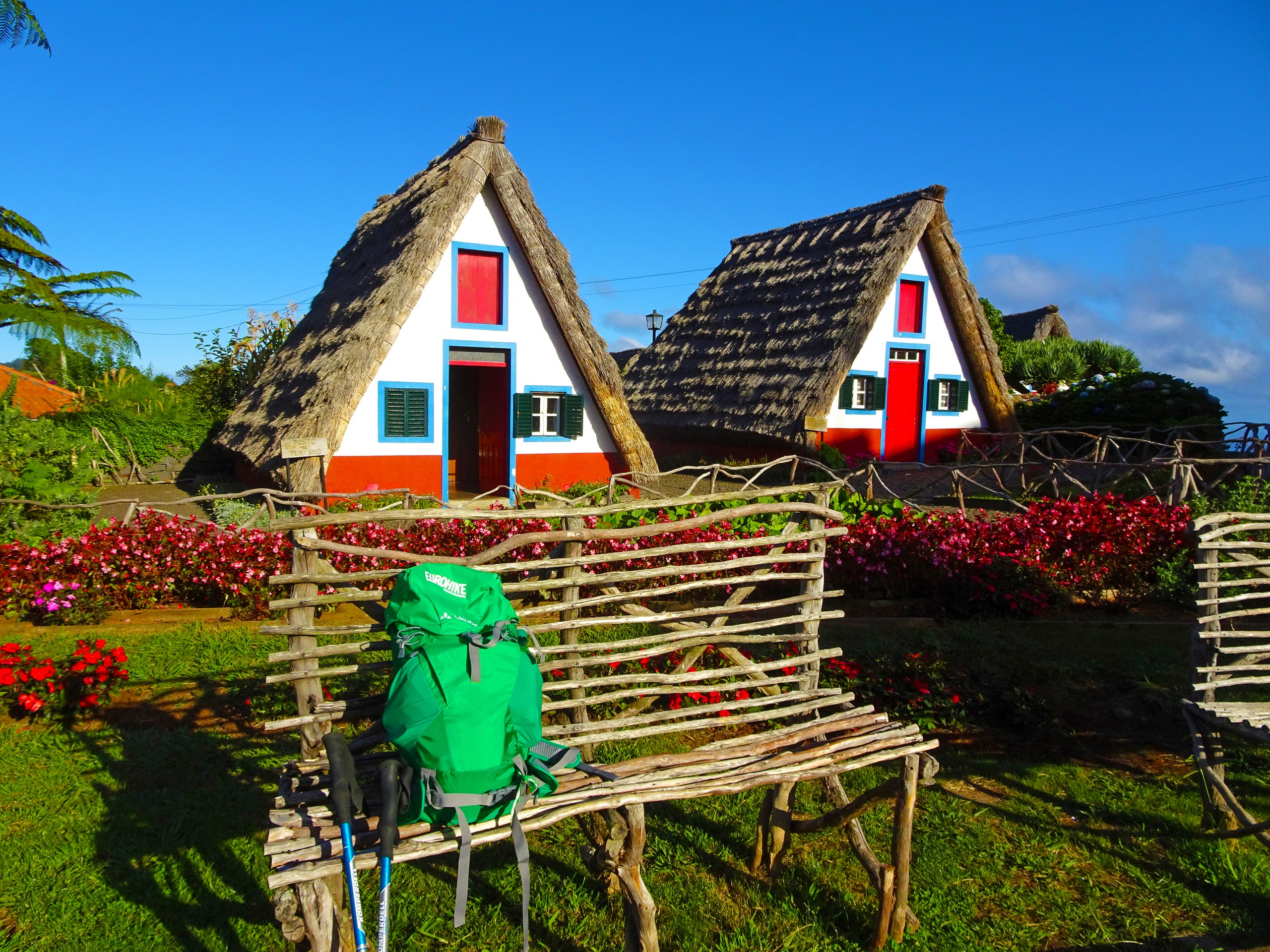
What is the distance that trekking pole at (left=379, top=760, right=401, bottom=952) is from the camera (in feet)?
7.86

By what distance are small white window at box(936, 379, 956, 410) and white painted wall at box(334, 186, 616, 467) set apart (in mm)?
7032

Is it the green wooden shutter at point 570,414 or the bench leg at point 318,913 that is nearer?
the bench leg at point 318,913

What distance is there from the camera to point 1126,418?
15328 millimetres

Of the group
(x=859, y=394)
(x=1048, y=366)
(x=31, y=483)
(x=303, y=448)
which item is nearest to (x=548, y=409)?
(x=303, y=448)

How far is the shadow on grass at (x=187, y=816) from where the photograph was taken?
3.27 meters

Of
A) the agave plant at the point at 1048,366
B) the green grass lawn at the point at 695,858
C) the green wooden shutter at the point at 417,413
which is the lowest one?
the green grass lawn at the point at 695,858

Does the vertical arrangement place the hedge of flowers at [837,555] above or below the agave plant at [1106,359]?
below

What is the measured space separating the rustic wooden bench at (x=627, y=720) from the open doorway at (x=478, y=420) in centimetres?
772

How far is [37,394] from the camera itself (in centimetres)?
1798

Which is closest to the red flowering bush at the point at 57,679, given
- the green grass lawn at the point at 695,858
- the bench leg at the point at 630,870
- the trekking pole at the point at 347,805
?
the green grass lawn at the point at 695,858

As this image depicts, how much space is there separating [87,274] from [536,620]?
17.4 metres

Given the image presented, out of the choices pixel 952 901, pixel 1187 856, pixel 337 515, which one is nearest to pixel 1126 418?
pixel 1187 856

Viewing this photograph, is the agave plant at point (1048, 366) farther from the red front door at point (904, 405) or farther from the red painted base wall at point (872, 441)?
the red front door at point (904, 405)

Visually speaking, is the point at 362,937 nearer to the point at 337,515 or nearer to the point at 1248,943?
the point at 337,515
